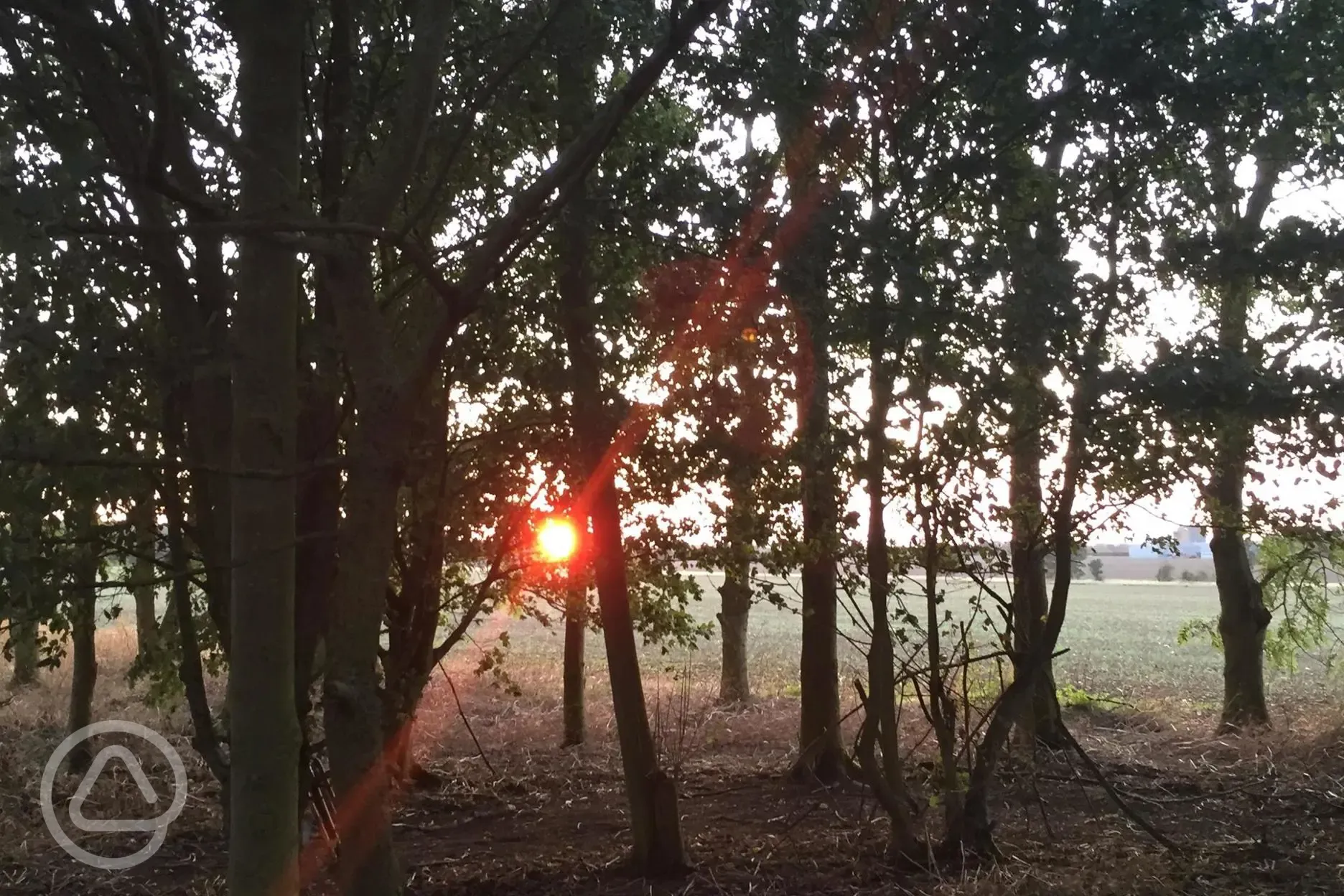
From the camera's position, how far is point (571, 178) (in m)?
4.39

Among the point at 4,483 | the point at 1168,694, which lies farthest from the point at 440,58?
the point at 1168,694

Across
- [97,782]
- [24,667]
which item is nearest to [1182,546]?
[97,782]

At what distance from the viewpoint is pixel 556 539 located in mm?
7266

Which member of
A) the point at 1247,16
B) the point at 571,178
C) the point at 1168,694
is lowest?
the point at 1168,694

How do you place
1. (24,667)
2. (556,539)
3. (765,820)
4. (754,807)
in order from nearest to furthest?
(765,820) → (556,539) → (754,807) → (24,667)

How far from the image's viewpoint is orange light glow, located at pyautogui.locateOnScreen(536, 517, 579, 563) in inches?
278

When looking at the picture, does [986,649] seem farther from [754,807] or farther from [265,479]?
[265,479]

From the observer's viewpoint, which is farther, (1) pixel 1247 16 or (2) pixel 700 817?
(2) pixel 700 817

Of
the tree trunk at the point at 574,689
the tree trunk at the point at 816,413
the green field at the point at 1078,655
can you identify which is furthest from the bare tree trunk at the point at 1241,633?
the tree trunk at the point at 574,689

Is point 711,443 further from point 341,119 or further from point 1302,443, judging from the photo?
point 1302,443

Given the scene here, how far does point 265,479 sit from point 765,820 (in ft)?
15.9

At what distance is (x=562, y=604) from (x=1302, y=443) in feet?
18.0

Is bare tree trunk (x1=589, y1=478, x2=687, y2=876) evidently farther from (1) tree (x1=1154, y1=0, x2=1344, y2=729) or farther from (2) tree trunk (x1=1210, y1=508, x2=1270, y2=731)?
(2) tree trunk (x1=1210, y1=508, x2=1270, y2=731)

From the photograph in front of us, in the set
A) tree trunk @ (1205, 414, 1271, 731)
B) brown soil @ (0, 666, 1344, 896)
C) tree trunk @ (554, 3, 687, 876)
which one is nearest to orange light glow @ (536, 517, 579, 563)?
tree trunk @ (554, 3, 687, 876)
